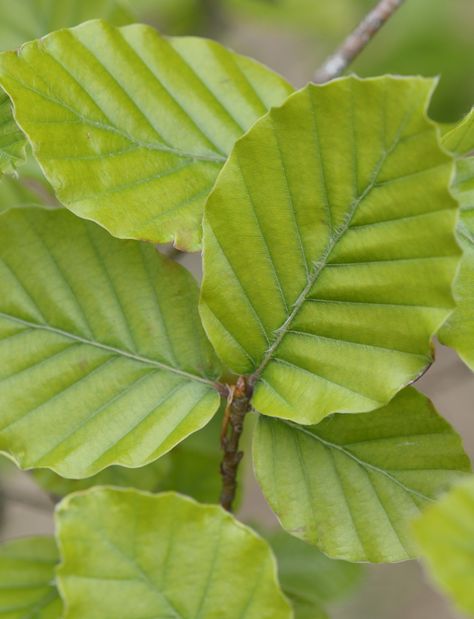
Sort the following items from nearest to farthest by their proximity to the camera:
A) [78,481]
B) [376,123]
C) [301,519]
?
1. [376,123]
2. [301,519]
3. [78,481]

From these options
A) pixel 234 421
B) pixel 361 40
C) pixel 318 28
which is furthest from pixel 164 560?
pixel 318 28

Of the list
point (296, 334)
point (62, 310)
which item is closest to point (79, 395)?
point (62, 310)

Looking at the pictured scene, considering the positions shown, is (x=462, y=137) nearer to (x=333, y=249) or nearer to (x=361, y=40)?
(x=333, y=249)

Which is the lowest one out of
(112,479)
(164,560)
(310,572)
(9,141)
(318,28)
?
(310,572)

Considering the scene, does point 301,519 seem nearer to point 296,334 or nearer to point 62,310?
point 296,334

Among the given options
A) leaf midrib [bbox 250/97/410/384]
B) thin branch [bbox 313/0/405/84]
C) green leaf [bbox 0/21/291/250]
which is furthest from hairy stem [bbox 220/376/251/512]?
thin branch [bbox 313/0/405/84]
